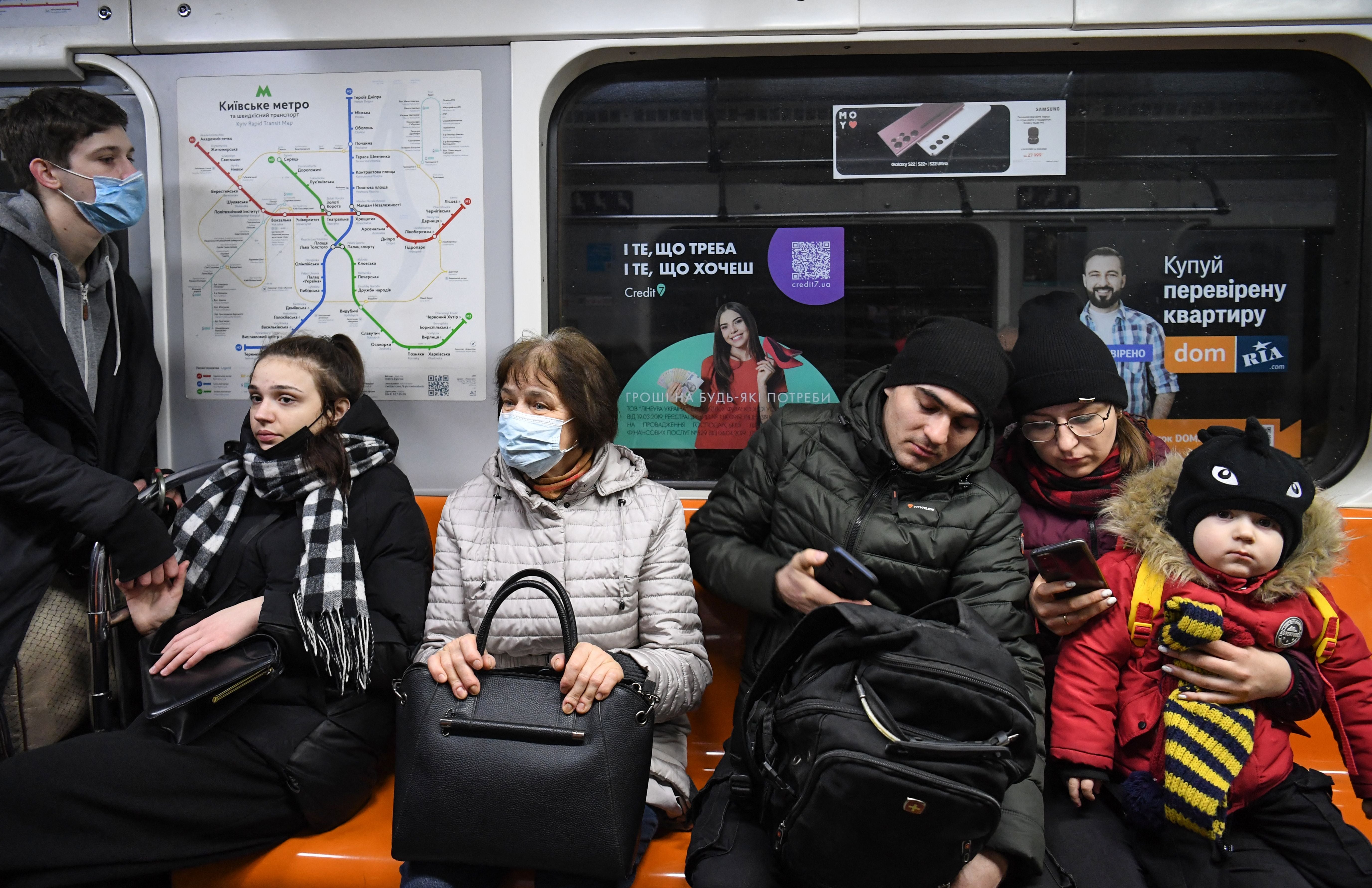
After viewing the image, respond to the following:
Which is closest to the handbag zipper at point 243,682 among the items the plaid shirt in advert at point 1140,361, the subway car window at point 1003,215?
the subway car window at point 1003,215

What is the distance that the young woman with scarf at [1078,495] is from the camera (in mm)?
1765

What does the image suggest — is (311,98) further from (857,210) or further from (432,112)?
(857,210)

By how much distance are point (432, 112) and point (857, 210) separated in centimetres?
143

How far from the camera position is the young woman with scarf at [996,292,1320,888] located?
5.79 ft

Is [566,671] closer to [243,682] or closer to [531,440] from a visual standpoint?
[531,440]

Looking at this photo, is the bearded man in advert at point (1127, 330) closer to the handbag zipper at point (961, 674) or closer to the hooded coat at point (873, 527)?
the hooded coat at point (873, 527)

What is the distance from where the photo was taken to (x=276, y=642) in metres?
2.01

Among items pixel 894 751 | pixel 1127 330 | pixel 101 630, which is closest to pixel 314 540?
pixel 101 630

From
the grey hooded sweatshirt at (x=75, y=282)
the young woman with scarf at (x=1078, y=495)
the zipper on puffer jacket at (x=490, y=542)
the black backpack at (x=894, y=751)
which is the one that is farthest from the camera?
the grey hooded sweatshirt at (x=75, y=282)

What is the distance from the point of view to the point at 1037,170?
2611 millimetres

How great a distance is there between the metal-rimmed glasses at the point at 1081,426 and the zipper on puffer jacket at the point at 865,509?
44cm

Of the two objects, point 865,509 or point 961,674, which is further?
point 865,509

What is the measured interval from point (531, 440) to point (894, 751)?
Answer: 1112mm

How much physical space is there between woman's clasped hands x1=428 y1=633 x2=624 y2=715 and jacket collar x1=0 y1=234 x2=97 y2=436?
4.30 feet
